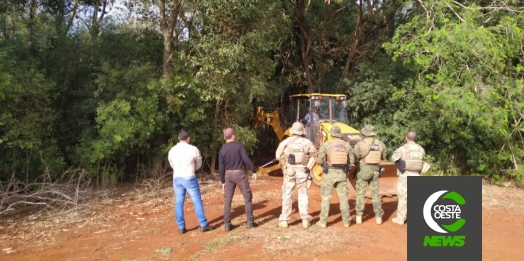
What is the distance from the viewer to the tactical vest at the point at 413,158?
686 cm

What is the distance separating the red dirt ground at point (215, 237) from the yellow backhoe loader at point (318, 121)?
44.3 inches

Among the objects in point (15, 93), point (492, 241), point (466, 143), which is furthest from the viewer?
point (466, 143)

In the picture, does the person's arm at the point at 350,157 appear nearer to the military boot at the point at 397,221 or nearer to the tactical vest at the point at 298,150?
the tactical vest at the point at 298,150

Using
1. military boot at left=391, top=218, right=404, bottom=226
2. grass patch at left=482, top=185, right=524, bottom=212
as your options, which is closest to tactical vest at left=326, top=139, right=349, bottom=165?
military boot at left=391, top=218, right=404, bottom=226

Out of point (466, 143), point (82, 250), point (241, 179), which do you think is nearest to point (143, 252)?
point (82, 250)

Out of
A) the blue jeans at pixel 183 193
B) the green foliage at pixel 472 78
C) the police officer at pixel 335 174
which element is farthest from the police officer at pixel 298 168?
the green foliage at pixel 472 78

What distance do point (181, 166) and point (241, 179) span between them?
1012 mm

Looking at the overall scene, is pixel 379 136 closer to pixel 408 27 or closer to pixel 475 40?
pixel 408 27

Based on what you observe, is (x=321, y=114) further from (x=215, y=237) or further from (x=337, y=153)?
(x=215, y=237)

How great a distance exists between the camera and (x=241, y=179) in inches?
263

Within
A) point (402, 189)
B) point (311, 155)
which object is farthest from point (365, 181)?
point (311, 155)

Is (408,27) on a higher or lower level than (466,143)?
higher

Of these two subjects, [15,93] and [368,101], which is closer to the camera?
[15,93]

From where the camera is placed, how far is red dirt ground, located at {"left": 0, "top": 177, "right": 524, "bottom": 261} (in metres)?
5.74
